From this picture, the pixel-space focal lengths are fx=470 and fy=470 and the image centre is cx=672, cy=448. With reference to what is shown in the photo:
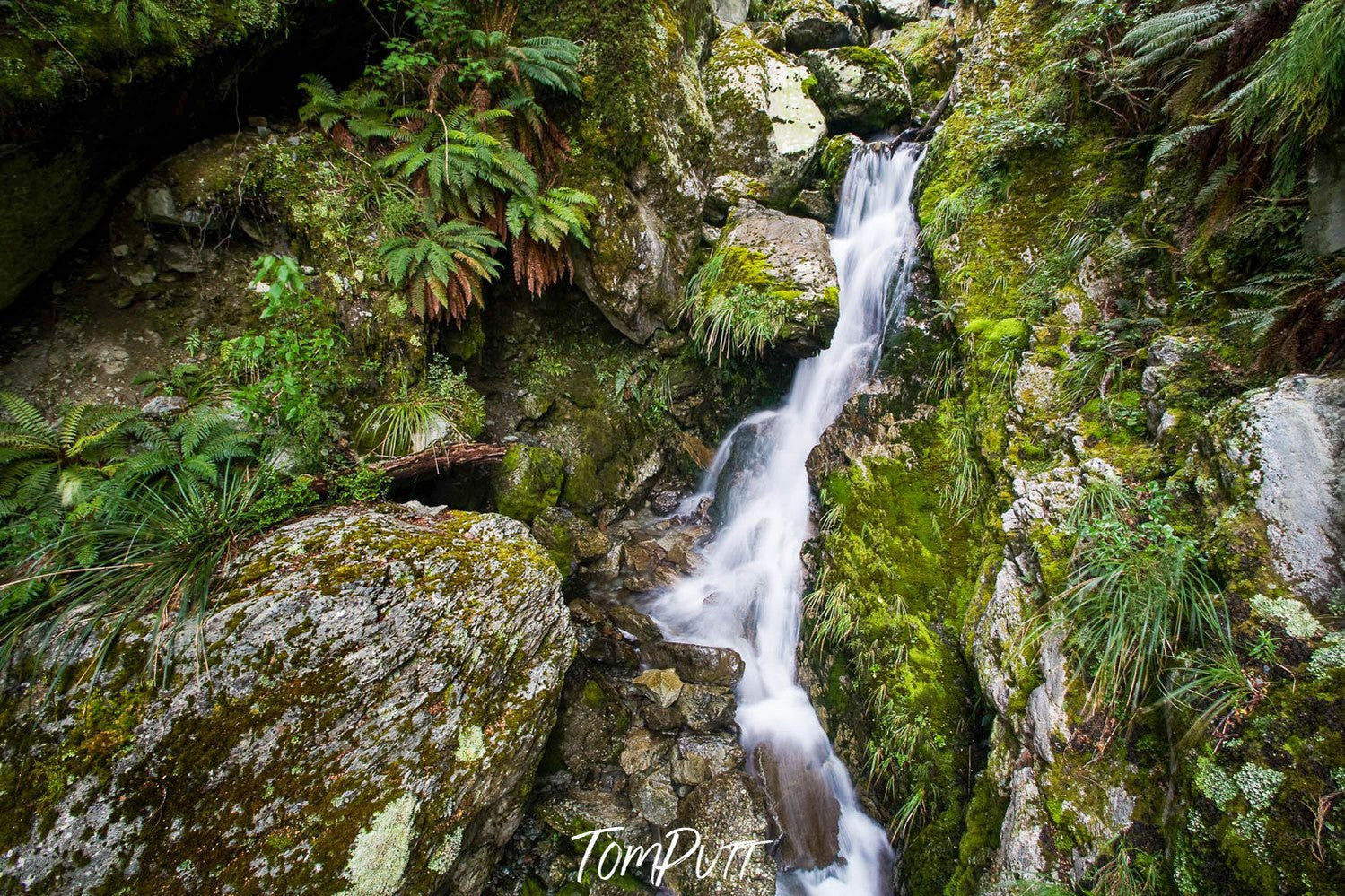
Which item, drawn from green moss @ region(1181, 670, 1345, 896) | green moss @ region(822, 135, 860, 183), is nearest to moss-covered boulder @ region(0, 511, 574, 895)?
green moss @ region(1181, 670, 1345, 896)

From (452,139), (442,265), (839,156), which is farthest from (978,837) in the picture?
(839,156)

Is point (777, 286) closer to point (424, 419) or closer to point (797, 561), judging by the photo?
point (797, 561)

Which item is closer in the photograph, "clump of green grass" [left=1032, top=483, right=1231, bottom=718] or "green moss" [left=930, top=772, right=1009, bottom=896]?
"clump of green grass" [left=1032, top=483, right=1231, bottom=718]

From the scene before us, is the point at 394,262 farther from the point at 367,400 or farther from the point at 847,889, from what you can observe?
the point at 847,889

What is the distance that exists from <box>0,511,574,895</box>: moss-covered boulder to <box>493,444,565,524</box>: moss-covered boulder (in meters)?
2.00

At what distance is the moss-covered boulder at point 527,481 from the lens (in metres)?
5.40

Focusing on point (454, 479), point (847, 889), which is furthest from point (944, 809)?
point (454, 479)

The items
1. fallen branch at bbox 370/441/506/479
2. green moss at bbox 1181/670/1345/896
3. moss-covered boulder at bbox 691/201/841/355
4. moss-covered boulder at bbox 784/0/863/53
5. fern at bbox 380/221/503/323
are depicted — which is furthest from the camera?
moss-covered boulder at bbox 784/0/863/53

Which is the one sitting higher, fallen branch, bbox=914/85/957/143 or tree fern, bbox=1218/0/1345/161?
fallen branch, bbox=914/85/957/143

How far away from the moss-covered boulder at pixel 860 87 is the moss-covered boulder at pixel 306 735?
9148 millimetres

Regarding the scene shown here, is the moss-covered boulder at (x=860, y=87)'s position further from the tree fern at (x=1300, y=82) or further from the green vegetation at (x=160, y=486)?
the green vegetation at (x=160, y=486)

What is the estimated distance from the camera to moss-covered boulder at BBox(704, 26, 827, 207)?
7.18m

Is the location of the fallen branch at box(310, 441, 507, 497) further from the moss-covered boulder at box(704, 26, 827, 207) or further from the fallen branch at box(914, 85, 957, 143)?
the fallen branch at box(914, 85, 957, 143)

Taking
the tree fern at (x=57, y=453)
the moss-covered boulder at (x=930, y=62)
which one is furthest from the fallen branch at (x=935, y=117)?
the tree fern at (x=57, y=453)
